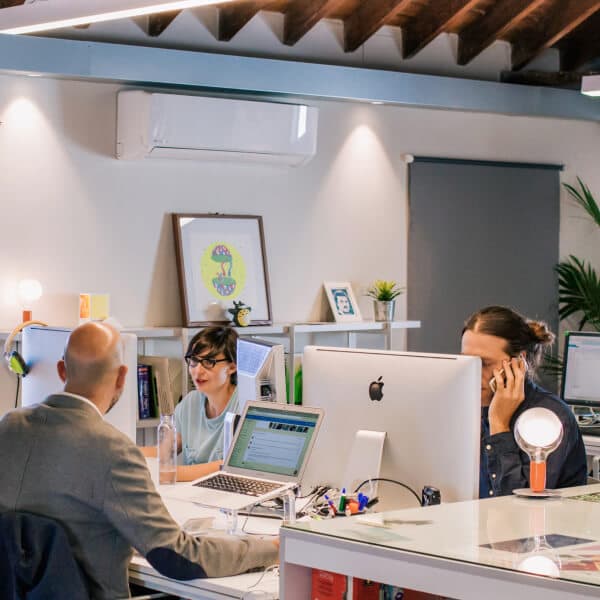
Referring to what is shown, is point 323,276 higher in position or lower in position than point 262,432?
higher

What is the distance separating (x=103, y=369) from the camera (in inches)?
124

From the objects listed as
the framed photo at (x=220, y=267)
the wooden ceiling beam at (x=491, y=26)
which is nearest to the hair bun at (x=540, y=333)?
the framed photo at (x=220, y=267)

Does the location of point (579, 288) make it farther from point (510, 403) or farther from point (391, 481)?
point (391, 481)

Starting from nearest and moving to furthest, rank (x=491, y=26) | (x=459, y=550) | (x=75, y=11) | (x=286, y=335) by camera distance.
Result: (x=459, y=550) < (x=75, y=11) < (x=286, y=335) < (x=491, y=26)

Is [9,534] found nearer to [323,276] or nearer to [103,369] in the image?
[103,369]

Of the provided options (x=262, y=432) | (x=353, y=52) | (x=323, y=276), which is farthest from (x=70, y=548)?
(x=353, y=52)

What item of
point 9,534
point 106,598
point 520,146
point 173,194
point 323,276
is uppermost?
point 520,146

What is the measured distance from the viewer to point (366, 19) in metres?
7.20

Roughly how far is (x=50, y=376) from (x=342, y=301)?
346 centimetres

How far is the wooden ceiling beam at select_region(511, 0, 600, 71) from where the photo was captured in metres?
7.39

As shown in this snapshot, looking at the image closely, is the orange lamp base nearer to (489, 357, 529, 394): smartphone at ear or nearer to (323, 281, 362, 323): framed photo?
(489, 357, 529, 394): smartphone at ear

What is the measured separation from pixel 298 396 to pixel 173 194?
8.89ft

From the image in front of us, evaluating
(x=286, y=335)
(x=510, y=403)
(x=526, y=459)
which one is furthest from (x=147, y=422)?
(x=526, y=459)

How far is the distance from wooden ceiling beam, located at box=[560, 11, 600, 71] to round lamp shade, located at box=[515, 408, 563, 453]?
5448mm
